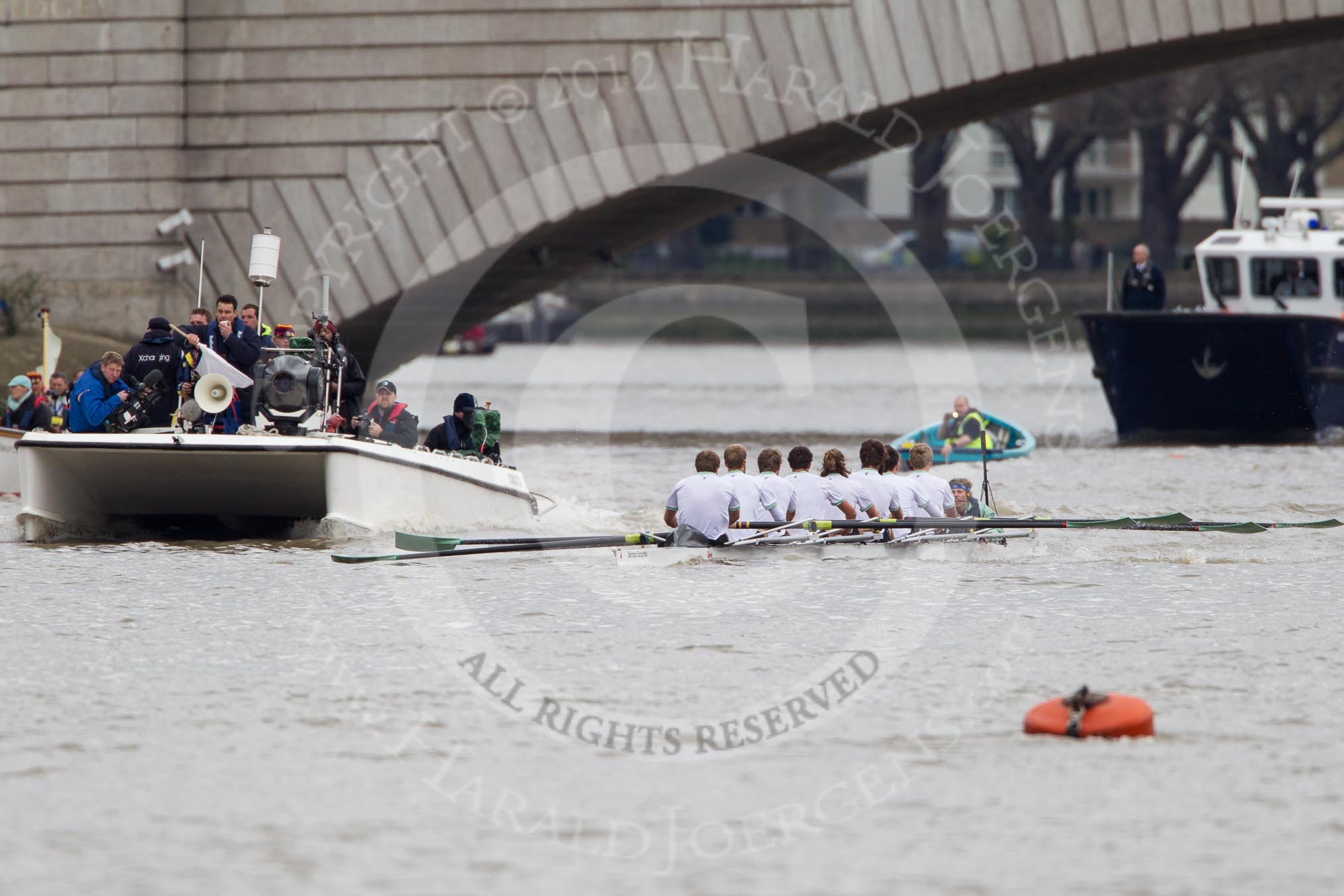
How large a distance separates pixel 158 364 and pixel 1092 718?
→ 1160cm

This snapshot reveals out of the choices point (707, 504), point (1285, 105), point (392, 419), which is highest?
point (1285, 105)

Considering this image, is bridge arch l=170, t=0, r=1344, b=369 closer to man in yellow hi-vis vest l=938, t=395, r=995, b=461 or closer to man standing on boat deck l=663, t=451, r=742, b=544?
man in yellow hi-vis vest l=938, t=395, r=995, b=461

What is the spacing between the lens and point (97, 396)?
20266mm

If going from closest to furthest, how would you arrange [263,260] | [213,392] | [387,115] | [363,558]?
[363,558]
[213,392]
[263,260]
[387,115]

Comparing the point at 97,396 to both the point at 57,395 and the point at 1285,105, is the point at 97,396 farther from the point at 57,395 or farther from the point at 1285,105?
the point at 1285,105

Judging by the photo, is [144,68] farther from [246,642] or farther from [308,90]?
[246,642]

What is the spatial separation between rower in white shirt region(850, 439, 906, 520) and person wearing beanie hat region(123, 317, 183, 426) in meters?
6.59

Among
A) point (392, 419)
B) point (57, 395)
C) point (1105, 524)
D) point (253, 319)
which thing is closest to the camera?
point (1105, 524)

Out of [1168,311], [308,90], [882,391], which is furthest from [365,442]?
[882,391]

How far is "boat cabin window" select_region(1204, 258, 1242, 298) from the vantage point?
35344mm

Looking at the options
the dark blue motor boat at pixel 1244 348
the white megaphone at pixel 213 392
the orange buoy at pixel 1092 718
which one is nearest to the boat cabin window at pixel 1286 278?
the dark blue motor boat at pixel 1244 348

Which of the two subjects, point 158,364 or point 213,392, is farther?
point 158,364

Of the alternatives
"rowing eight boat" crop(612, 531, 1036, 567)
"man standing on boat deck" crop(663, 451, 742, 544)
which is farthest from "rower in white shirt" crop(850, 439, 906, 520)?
"man standing on boat deck" crop(663, 451, 742, 544)

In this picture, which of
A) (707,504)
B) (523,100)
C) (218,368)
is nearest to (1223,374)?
(523,100)
